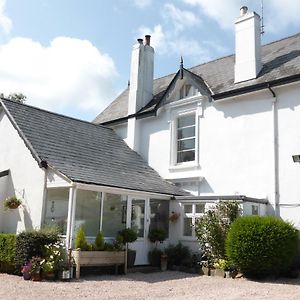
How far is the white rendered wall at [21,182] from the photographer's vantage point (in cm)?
1409

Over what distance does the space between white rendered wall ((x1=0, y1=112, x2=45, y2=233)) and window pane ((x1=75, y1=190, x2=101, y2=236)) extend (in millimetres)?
1336

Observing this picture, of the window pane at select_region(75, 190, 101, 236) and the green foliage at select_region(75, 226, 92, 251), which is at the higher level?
the window pane at select_region(75, 190, 101, 236)

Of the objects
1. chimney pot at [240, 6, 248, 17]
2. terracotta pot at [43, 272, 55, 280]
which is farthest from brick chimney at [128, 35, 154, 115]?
terracotta pot at [43, 272, 55, 280]

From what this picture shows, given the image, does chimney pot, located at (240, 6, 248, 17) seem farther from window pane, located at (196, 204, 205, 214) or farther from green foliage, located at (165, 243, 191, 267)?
green foliage, located at (165, 243, 191, 267)

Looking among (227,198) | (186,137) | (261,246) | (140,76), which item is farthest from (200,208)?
(140,76)

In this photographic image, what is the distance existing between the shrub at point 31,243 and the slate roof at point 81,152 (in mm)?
1854

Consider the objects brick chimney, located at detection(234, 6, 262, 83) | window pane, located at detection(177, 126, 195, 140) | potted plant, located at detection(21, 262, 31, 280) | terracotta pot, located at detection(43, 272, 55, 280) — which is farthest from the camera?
window pane, located at detection(177, 126, 195, 140)

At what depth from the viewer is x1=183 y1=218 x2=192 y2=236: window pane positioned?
1598 cm

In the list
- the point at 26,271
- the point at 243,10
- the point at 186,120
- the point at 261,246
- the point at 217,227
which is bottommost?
the point at 26,271

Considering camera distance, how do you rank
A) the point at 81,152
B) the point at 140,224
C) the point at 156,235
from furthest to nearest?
the point at 81,152 → the point at 140,224 → the point at 156,235

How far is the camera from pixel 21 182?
14.9 meters

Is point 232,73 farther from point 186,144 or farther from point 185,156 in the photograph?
point 185,156

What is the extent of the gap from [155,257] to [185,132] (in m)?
5.75

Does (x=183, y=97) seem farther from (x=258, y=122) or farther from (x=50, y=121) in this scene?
(x=50, y=121)
